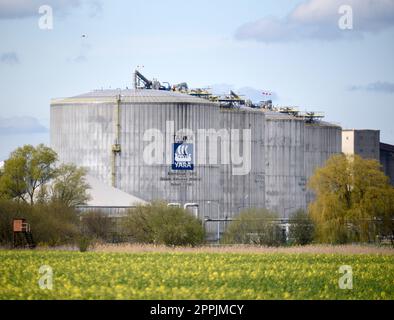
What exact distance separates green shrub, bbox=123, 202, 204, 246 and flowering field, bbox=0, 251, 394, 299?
50.5 feet

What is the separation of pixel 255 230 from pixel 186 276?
129 feet

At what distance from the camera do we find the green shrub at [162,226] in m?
71.8

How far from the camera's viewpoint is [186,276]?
137ft

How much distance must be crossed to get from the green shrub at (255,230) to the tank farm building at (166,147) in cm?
477

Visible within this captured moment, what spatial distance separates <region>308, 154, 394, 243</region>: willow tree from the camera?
80000 millimetres

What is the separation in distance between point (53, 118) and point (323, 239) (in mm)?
26308

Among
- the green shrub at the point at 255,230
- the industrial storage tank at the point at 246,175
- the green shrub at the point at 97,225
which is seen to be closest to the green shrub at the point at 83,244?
the green shrub at the point at 97,225

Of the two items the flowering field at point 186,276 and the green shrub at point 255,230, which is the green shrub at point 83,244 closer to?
the flowering field at point 186,276

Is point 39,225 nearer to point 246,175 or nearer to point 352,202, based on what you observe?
point 352,202

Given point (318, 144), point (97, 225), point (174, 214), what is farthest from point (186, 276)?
point (318, 144)

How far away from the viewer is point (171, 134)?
297 ft

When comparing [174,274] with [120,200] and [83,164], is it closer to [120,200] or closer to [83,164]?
[120,200]
